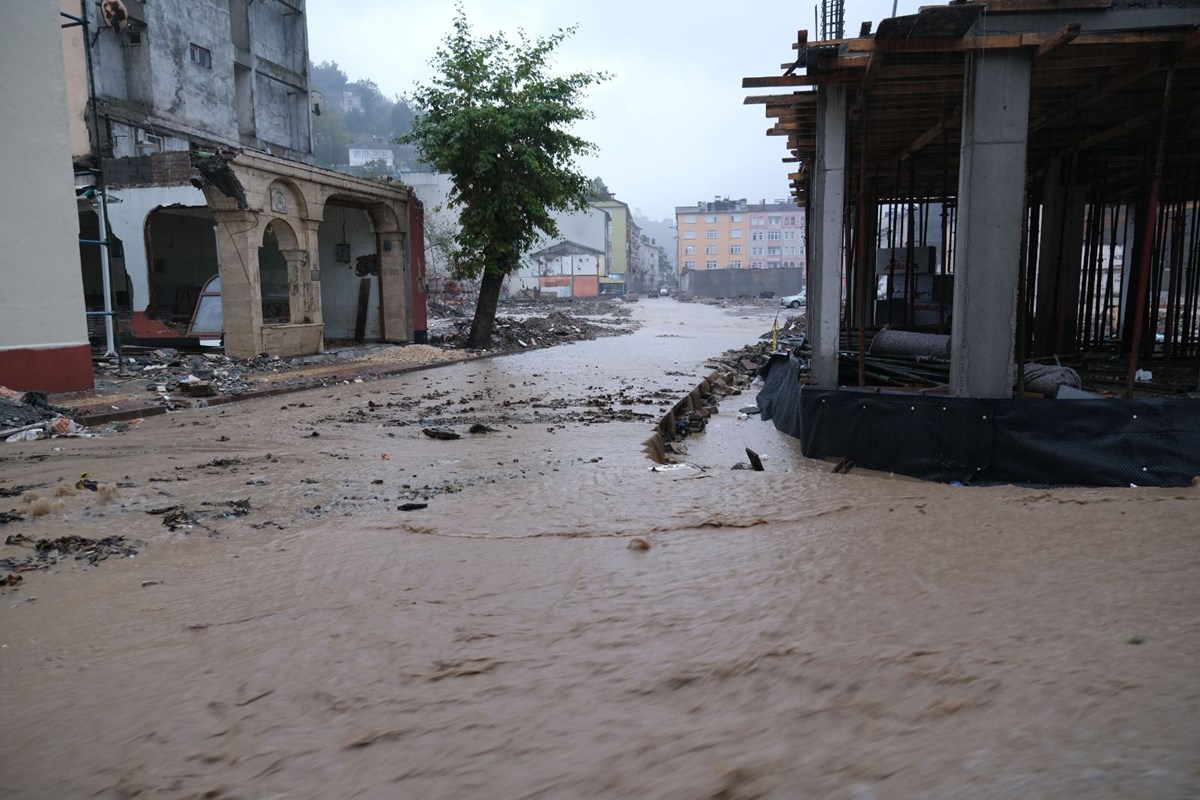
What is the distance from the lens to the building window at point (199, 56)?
92.6ft

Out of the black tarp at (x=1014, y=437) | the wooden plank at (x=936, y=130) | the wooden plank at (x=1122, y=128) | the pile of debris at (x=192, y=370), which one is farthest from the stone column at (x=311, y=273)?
the wooden plank at (x=1122, y=128)

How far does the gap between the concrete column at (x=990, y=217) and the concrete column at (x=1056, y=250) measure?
5.90 m

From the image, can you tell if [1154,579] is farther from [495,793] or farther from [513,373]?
[513,373]

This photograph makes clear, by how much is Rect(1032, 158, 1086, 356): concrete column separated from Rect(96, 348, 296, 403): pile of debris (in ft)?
42.4

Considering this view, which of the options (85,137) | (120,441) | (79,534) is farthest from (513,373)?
(85,137)

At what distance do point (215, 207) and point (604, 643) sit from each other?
14.8 m

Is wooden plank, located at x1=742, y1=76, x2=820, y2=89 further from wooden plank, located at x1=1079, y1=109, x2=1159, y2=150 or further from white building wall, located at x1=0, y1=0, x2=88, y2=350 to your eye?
white building wall, located at x1=0, y1=0, x2=88, y2=350

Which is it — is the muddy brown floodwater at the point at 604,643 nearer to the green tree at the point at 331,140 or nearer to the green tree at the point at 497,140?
the green tree at the point at 497,140

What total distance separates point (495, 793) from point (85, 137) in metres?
26.7

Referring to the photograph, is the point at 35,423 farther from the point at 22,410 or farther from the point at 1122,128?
the point at 1122,128

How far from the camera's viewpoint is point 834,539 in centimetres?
469

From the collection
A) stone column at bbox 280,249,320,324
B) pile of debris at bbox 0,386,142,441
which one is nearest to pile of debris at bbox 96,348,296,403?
stone column at bbox 280,249,320,324

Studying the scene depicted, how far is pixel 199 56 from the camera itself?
2880cm

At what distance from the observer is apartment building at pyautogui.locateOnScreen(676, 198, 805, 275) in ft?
318
